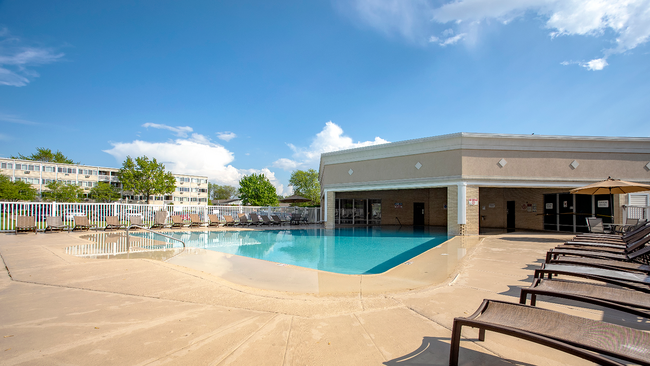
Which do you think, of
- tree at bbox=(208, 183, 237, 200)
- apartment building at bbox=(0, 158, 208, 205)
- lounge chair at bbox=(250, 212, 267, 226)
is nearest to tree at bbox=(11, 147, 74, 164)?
apartment building at bbox=(0, 158, 208, 205)

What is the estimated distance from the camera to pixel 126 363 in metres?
2.09

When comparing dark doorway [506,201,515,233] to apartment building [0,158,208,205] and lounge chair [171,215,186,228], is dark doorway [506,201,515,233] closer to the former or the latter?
lounge chair [171,215,186,228]

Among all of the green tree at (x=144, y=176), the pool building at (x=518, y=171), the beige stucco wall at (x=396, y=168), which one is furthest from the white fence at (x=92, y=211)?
the green tree at (x=144, y=176)

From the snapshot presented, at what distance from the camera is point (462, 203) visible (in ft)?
46.4

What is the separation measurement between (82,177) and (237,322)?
76729 mm

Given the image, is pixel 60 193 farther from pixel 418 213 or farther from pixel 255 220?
pixel 418 213

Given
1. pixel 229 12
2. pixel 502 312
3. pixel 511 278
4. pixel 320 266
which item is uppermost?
pixel 229 12

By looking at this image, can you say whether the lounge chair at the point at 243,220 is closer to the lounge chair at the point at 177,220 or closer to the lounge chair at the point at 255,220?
the lounge chair at the point at 255,220

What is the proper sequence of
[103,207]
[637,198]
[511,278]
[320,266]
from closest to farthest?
[511,278], [320,266], [637,198], [103,207]

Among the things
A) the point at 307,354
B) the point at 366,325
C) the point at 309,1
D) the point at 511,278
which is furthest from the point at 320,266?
the point at 309,1

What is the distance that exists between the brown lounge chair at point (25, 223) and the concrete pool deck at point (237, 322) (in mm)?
10207

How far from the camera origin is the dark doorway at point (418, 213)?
22031 millimetres

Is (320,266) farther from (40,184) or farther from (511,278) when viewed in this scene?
(40,184)

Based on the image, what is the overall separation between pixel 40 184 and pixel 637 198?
80.5 m
